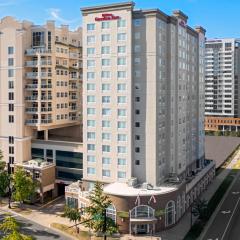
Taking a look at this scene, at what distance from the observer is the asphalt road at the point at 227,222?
60750 mm

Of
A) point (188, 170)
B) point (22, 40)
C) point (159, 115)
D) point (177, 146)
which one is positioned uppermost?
point (22, 40)

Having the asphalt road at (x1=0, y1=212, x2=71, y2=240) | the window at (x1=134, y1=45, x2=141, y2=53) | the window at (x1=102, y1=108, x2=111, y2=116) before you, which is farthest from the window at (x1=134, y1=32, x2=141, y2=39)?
the asphalt road at (x1=0, y1=212, x2=71, y2=240)

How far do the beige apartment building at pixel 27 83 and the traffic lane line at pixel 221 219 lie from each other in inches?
1475

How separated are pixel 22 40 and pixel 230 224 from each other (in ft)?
172

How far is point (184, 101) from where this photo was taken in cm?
7962

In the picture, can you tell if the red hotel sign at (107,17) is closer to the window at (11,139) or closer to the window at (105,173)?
the window at (105,173)

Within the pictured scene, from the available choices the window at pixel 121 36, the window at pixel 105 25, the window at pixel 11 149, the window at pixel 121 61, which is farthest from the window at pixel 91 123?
the window at pixel 11 149

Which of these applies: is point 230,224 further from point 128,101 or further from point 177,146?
point 128,101

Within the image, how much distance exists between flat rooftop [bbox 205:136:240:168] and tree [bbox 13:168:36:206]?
2422 inches

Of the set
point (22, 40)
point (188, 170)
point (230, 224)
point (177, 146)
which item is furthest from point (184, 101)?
point (22, 40)

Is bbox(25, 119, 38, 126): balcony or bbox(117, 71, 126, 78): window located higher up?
bbox(117, 71, 126, 78): window

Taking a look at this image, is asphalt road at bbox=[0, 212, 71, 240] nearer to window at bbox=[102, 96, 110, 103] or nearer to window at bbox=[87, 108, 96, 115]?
window at bbox=[87, 108, 96, 115]

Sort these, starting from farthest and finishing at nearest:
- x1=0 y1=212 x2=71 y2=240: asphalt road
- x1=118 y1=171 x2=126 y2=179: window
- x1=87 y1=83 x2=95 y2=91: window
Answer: x1=87 y1=83 x2=95 y2=91: window, x1=118 y1=171 x2=126 y2=179: window, x1=0 y1=212 x2=71 y2=240: asphalt road

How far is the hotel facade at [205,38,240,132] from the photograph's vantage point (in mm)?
176625
